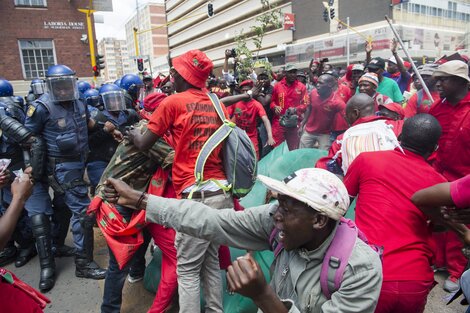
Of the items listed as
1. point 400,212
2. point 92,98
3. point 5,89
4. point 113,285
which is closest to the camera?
point 400,212

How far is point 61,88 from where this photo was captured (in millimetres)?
3500

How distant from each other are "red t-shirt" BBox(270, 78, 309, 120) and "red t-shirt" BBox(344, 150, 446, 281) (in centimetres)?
393

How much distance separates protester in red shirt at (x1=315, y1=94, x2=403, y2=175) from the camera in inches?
113

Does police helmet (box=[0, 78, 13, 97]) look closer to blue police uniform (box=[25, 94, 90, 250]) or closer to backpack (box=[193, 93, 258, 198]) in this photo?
blue police uniform (box=[25, 94, 90, 250])

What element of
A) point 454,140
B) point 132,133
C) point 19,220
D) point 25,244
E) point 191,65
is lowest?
point 25,244

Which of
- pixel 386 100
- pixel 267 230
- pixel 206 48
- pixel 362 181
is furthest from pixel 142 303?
pixel 206 48

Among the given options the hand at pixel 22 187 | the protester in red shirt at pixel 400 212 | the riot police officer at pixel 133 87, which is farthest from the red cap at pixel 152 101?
the riot police officer at pixel 133 87

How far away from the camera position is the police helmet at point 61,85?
11.4 ft

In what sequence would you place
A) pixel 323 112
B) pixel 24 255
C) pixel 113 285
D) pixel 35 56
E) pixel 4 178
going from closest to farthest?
1. pixel 4 178
2. pixel 113 285
3. pixel 24 255
4. pixel 323 112
5. pixel 35 56

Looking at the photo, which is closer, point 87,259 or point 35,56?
point 87,259

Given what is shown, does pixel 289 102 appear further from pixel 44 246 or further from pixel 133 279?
pixel 44 246

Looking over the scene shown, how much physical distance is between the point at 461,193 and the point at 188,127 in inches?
62.7

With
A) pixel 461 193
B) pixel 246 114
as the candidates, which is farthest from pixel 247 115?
pixel 461 193

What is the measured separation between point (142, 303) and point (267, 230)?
1985 millimetres
